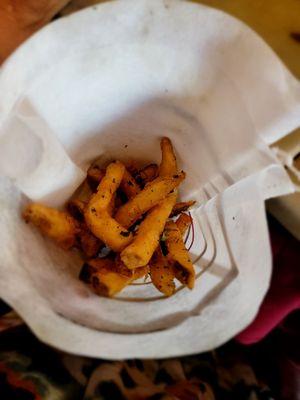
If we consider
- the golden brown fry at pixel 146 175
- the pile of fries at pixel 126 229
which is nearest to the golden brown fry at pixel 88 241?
the pile of fries at pixel 126 229

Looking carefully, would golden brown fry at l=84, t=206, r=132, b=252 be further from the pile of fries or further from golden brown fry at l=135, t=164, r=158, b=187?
golden brown fry at l=135, t=164, r=158, b=187

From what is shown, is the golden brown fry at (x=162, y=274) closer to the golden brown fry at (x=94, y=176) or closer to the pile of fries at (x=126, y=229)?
the pile of fries at (x=126, y=229)

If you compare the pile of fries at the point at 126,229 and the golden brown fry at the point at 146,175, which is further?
the golden brown fry at the point at 146,175

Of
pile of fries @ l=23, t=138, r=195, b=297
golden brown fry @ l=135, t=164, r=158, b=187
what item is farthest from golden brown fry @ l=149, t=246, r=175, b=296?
golden brown fry @ l=135, t=164, r=158, b=187

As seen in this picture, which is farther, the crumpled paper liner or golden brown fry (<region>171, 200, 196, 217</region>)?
golden brown fry (<region>171, 200, 196, 217</region>)

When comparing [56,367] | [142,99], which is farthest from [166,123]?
[56,367]

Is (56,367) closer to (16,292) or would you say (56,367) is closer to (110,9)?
(16,292)

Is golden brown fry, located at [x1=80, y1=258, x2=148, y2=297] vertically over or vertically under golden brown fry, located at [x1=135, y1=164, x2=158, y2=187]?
under
